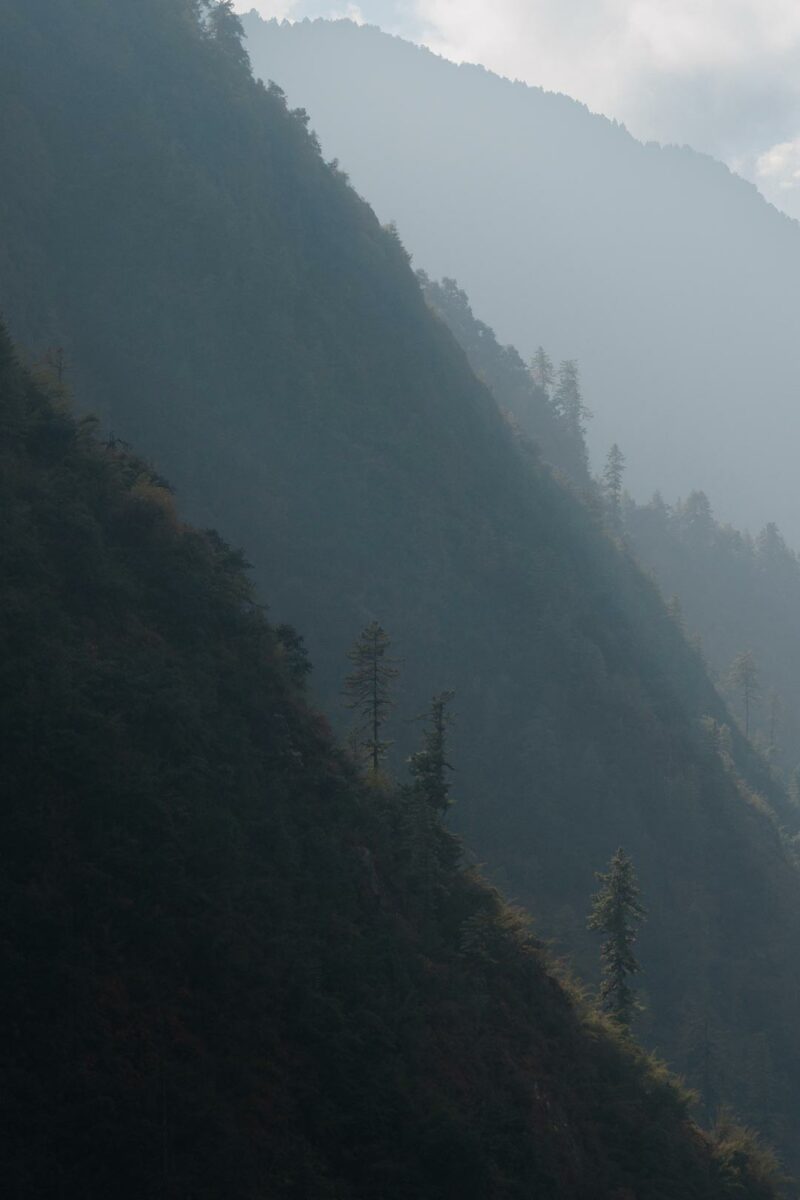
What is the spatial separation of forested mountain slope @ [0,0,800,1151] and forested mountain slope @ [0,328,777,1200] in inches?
1153

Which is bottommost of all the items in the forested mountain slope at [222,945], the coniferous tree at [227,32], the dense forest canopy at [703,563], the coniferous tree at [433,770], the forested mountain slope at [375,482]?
the forested mountain slope at [222,945]

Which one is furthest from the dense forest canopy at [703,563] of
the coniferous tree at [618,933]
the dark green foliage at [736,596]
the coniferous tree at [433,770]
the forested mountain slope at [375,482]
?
the coniferous tree at [433,770]

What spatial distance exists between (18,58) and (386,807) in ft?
264

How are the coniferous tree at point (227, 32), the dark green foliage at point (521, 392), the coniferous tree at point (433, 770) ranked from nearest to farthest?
the coniferous tree at point (433, 770) < the coniferous tree at point (227, 32) < the dark green foliage at point (521, 392)

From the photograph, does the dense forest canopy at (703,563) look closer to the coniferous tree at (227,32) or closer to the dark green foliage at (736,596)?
the dark green foliage at (736,596)

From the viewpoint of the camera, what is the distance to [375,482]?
81.9 metres

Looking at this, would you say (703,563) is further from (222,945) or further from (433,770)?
(222,945)

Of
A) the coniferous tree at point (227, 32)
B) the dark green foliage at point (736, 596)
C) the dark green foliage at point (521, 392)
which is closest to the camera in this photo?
the coniferous tree at point (227, 32)

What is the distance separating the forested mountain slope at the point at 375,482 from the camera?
69312 mm

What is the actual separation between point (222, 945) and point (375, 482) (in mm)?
59827

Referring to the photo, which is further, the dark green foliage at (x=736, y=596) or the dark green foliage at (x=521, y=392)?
the dark green foliage at (x=521, y=392)

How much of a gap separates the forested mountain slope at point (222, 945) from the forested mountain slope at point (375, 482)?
96.1ft

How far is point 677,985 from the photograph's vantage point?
65.2 m

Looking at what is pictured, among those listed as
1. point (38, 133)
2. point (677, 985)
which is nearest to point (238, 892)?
point (677, 985)
